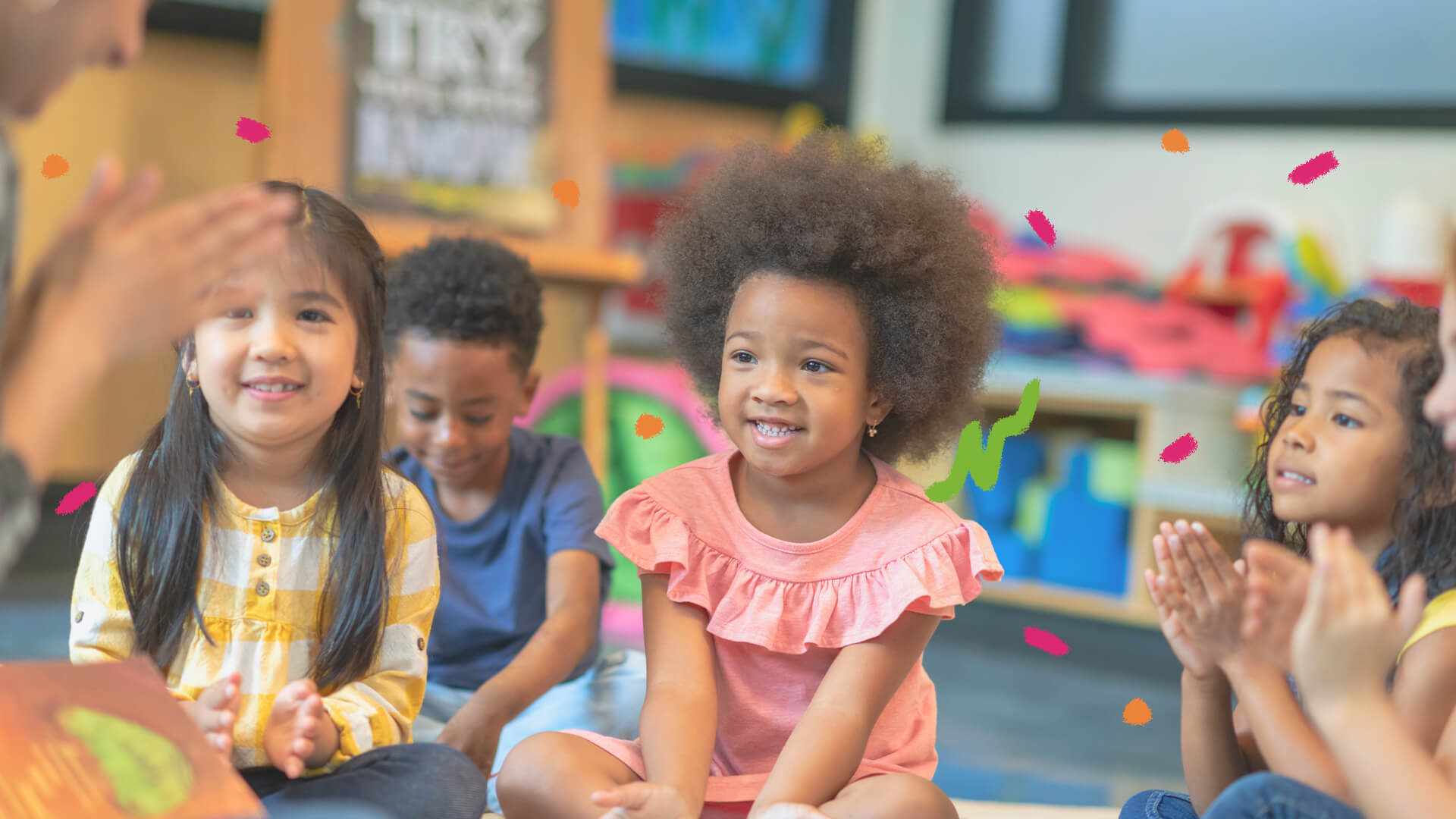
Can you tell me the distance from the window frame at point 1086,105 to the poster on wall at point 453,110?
4.53 ft

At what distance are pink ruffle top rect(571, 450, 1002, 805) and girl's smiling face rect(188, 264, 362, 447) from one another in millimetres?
267

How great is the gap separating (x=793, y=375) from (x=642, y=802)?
368mm

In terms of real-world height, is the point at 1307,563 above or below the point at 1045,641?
above

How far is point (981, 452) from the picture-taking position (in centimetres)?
129

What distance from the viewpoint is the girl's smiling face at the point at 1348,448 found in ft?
3.43

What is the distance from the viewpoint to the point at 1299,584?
91 centimetres

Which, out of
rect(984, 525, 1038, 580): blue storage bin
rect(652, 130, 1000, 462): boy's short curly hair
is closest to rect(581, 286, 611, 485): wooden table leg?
rect(984, 525, 1038, 580): blue storage bin

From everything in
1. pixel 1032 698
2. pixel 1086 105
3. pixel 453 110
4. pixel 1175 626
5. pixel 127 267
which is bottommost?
pixel 1032 698

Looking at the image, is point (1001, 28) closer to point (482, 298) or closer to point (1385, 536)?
point (482, 298)

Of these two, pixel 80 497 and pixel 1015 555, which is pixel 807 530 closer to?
pixel 80 497

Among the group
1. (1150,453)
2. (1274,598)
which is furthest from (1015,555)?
(1274,598)

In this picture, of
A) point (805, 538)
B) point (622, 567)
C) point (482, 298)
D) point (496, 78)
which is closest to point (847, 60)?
point (496, 78)

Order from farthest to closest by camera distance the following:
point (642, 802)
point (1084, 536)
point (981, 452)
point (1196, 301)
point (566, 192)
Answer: point (1196, 301)
point (1084, 536)
point (566, 192)
point (981, 452)
point (642, 802)

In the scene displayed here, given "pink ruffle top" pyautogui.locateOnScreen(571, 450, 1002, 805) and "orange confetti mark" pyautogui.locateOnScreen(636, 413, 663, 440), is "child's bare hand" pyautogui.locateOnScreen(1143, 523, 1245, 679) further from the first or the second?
"orange confetti mark" pyautogui.locateOnScreen(636, 413, 663, 440)
